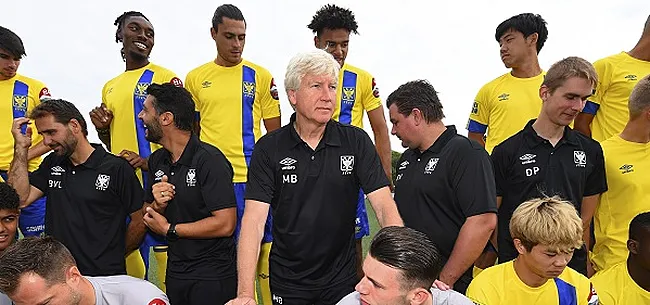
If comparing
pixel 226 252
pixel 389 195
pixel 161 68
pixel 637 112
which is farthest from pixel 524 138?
pixel 161 68

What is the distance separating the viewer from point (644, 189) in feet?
14.1

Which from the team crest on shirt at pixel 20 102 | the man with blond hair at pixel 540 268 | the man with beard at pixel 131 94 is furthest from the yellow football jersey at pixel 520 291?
the team crest on shirt at pixel 20 102

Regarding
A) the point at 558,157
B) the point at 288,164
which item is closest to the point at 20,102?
the point at 288,164

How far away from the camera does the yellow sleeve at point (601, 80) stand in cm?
516

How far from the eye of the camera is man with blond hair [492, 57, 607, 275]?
4.15 metres

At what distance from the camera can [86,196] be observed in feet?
14.8

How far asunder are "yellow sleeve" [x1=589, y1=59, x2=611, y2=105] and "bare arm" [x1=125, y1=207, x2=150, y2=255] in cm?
357

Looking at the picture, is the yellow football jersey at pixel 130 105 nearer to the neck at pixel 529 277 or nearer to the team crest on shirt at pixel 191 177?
the team crest on shirt at pixel 191 177

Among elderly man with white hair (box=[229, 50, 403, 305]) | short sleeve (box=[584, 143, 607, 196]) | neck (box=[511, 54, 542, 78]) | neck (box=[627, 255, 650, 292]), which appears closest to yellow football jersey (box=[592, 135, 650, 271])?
short sleeve (box=[584, 143, 607, 196])

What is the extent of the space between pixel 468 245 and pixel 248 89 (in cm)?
265

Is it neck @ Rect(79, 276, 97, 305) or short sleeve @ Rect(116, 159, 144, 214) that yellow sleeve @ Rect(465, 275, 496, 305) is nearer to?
neck @ Rect(79, 276, 97, 305)

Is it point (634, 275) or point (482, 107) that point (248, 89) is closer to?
point (482, 107)

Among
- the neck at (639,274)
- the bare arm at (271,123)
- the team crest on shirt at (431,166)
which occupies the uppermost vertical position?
the team crest on shirt at (431,166)

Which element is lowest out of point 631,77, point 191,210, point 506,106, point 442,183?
point 191,210
